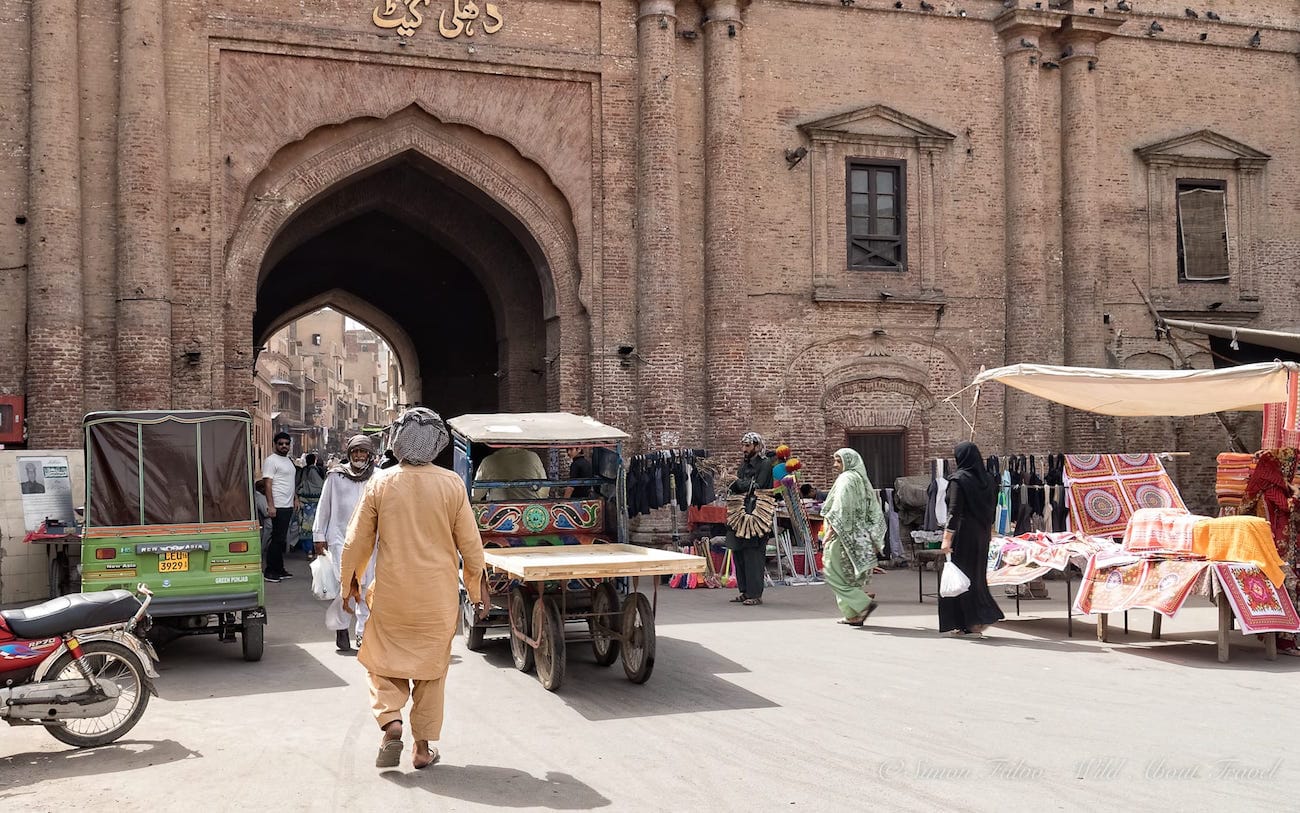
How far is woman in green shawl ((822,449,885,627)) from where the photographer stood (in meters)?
10.7

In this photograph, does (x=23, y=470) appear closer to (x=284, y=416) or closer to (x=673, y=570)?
(x=673, y=570)

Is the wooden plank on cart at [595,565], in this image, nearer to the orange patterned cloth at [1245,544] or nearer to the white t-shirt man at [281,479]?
the orange patterned cloth at [1245,544]

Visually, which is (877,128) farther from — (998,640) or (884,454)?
(998,640)

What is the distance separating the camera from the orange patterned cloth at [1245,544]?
8969 millimetres

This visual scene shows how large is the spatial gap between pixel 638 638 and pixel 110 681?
130 inches

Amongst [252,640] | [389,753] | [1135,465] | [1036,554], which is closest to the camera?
[389,753]

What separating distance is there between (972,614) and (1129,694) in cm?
254

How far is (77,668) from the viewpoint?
21.6 feet

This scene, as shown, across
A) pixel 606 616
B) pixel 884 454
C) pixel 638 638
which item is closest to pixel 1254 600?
pixel 638 638

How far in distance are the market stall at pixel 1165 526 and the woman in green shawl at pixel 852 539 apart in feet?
6.02

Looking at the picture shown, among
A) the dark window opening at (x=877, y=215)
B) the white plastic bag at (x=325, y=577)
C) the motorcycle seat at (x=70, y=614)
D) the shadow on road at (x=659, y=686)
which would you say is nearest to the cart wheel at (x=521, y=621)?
the shadow on road at (x=659, y=686)

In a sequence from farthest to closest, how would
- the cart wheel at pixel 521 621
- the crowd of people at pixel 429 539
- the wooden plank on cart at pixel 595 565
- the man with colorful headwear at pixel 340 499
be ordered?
1. the man with colorful headwear at pixel 340 499
2. the cart wheel at pixel 521 621
3. the wooden plank on cart at pixel 595 565
4. the crowd of people at pixel 429 539

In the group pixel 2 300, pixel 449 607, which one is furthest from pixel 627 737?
pixel 2 300

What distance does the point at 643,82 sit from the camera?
17266 millimetres
